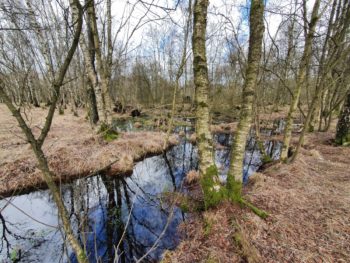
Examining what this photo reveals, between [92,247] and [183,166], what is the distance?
425 cm

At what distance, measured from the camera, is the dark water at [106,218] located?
3.41 meters

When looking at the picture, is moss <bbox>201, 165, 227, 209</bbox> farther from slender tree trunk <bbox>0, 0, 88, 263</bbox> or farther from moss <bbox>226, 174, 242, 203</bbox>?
slender tree trunk <bbox>0, 0, 88, 263</bbox>

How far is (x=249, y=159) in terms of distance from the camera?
781 centimetres

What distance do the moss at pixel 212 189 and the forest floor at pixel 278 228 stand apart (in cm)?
14

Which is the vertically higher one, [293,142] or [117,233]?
[293,142]

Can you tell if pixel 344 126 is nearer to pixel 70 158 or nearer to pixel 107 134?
pixel 107 134

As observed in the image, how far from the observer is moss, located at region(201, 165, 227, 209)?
3.42 metres

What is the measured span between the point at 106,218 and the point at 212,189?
8.13ft

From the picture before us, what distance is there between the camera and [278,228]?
10.1ft

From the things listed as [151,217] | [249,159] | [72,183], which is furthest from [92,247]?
[249,159]

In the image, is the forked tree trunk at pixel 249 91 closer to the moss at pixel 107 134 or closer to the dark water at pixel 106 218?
the dark water at pixel 106 218

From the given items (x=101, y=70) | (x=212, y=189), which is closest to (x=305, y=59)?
(x=212, y=189)

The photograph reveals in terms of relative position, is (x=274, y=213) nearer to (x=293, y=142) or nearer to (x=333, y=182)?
(x=333, y=182)

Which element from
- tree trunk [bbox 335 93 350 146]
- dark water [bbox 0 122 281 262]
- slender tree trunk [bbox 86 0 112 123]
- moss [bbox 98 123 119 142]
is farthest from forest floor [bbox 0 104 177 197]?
tree trunk [bbox 335 93 350 146]
